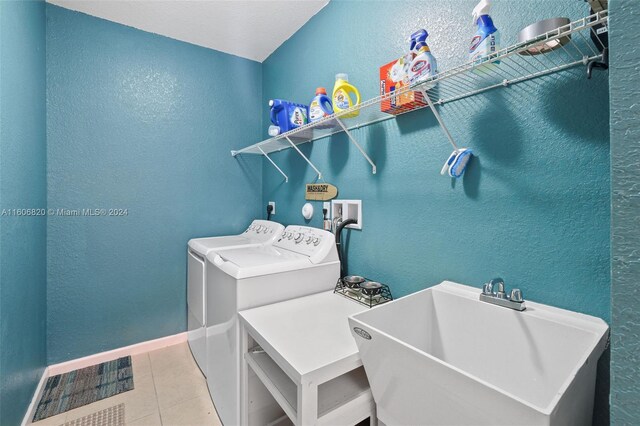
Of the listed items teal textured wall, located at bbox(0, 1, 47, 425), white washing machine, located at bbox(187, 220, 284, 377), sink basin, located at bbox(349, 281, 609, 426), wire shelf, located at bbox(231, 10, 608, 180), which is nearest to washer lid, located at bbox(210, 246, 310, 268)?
white washing machine, located at bbox(187, 220, 284, 377)

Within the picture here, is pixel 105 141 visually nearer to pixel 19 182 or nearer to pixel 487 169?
pixel 19 182

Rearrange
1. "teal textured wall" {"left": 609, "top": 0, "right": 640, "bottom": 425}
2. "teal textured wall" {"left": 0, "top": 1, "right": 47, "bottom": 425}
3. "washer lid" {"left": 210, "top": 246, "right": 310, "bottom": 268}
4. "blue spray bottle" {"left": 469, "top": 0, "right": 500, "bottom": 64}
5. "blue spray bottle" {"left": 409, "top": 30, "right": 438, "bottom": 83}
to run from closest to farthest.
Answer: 1. "teal textured wall" {"left": 609, "top": 0, "right": 640, "bottom": 425}
2. "blue spray bottle" {"left": 469, "top": 0, "right": 500, "bottom": 64}
3. "blue spray bottle" {"left": 409, "top": 30, "right": 438, "bottom": 83}
4. "teal textured wall" {"left": 0, "top": 1, "right": 47, "bottom": 425}
5. "washer lid" {"left": 210, "top": 246, "right": 310, "bottom": 268}

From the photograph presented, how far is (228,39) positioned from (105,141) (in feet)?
4.35

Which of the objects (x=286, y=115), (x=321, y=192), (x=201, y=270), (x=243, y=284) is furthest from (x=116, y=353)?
(x=286, y=115)

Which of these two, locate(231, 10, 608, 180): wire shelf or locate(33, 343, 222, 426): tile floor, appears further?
locate(33, 343, 222, 426): tile floor

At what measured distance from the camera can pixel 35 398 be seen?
1.73 meters

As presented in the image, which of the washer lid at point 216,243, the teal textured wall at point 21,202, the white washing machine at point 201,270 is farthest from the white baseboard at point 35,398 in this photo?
the washer lid at point 216,243

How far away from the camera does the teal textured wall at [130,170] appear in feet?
6.68

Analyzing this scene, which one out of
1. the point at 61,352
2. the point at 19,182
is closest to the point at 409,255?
the point at 19,182

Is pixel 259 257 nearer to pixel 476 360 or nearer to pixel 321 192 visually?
pixel 321 192

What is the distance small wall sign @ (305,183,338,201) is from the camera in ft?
6.16

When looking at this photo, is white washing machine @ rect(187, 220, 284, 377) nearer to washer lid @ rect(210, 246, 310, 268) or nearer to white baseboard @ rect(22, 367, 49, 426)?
washer lid @ rect(210, 246, 310, 268)

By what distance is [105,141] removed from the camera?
2162mm

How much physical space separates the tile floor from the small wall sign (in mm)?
1504
